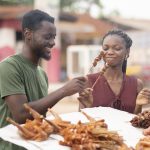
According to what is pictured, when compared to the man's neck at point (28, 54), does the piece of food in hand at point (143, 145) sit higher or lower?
lower

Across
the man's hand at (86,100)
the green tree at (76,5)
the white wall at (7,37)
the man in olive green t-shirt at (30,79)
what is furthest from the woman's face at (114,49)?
the green tree at (76,5)

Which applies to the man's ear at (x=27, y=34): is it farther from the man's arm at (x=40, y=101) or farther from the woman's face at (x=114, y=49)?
the woman's face at (x=114, y=49)

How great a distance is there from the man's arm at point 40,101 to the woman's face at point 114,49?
82cm

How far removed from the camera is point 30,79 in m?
3.15

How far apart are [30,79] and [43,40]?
0.96 feet

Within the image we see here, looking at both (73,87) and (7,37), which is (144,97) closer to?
(73,87)

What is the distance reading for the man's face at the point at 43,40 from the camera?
3.21 m

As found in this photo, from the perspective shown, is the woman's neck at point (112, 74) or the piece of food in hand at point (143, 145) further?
the woman's neck at point (112, 74)

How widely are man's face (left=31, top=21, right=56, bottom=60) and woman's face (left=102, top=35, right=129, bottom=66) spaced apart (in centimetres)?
63

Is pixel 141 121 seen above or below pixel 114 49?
below

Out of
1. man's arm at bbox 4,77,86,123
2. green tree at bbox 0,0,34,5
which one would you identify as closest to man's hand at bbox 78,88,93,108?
man's arm at bbox 4,77,86,123

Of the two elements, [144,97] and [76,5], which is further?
[76,5]

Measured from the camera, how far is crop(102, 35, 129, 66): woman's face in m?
3.72

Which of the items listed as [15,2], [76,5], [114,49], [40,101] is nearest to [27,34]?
[40,101]
